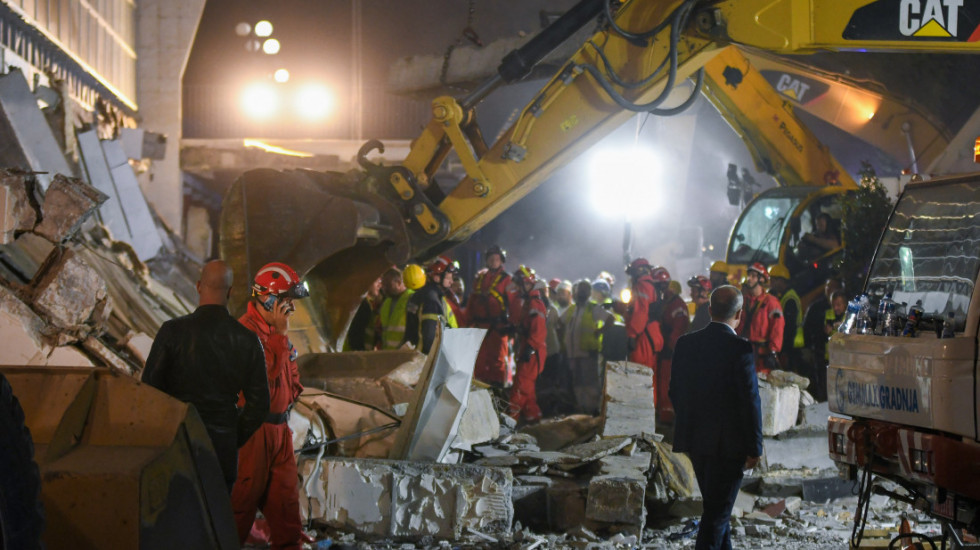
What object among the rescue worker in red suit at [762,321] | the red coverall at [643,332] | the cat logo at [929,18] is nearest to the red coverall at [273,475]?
the cat logo at [929,18]

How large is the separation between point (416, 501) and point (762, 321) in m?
5.51

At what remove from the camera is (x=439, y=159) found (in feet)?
31.0

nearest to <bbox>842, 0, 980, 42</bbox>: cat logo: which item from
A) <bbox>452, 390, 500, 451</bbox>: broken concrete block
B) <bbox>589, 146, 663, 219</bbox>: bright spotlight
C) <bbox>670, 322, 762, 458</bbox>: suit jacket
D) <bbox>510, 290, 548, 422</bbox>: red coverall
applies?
<bbox>670, 322, 762, 458</bbox>: suit jacket

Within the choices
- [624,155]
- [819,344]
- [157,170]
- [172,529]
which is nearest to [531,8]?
[624,155]

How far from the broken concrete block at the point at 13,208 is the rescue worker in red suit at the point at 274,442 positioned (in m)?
3.81

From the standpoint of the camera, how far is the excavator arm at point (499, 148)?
28.3 feet

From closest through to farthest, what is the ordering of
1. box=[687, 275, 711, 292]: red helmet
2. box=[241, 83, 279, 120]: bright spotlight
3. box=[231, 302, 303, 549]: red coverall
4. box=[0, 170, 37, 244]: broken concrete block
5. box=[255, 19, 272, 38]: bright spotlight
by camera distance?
box=[231, 302, 303, 549]: red coverall, box=[0, 170, 37, 244]: broken concrete block, box=[687, 275, 711, 292]: red helmet, box=[241, 83, 279, 120]: bright spotlight, box=[255, 19, 272, 38]: bright spotlight

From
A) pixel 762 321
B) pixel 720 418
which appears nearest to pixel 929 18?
pixel 720 418

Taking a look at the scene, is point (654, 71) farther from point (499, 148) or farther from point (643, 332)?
point (643, 332)

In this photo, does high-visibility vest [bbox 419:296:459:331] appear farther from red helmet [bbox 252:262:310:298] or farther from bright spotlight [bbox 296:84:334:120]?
bright spotlight [bbox 296:84:334:120]

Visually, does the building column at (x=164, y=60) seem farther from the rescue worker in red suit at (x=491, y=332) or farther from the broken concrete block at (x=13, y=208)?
the broken concrete block at (x=13, y=208)

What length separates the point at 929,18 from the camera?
24.5ft

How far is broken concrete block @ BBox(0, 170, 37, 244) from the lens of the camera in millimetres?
8398

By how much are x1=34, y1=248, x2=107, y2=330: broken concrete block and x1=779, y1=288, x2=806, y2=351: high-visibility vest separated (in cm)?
719
